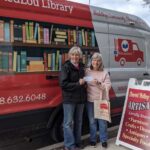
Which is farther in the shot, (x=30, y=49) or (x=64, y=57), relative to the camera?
(x=64, y=57)

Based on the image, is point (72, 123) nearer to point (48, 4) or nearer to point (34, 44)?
point (34, 44)

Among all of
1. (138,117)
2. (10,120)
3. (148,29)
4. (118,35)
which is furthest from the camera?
(148,29)

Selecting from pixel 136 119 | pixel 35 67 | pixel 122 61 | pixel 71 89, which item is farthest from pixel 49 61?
pixel 122 61

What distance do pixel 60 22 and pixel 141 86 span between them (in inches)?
67.3

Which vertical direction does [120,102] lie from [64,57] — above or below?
below

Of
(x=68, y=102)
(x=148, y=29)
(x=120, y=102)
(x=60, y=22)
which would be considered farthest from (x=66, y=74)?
(x=148, y=29)

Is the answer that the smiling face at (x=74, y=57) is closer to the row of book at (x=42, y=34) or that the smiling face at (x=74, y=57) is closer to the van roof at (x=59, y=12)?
the row of book at (x=42, y=34)

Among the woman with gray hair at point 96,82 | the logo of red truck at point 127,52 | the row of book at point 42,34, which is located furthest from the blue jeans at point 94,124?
the logo of red truck at point 127,52

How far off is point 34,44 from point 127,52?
8.41ft

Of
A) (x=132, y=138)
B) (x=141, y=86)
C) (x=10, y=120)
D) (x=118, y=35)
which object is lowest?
(x=132, y=138)

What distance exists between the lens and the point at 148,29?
29.0ft

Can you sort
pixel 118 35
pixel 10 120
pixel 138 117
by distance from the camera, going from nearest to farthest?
pixel 10 120 < pixel 138 117 < pixel 118 35

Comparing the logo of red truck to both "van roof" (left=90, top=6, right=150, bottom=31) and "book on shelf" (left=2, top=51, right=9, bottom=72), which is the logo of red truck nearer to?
"van roof" (left=90, top=6, right=150, bottom=31)

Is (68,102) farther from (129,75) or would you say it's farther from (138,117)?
(129,75)
